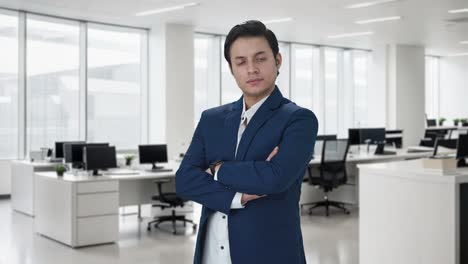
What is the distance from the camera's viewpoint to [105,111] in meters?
12.4

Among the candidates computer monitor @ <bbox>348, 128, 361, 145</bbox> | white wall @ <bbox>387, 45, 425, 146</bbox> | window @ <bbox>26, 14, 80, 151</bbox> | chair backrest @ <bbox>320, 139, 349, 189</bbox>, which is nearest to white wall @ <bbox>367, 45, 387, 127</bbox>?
white wall @ <bbox>387, 45, 425, 146</bbox>

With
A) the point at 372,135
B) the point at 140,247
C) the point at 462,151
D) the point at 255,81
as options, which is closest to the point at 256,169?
the point at 255,81

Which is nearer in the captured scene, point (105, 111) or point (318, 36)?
point (105, 111)

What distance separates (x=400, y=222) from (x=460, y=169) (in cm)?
65

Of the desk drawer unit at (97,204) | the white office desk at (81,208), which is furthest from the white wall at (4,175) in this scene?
the desk drawer unit at (97,204)

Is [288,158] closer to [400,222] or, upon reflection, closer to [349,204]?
[400,222]

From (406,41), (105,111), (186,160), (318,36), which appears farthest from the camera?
(406,41)

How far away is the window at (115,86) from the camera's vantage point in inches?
478

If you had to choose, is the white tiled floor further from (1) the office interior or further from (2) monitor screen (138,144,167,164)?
(2) monitor screen (138,144,167,164)

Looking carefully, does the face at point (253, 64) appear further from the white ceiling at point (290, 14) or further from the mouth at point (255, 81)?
the white ceiling at point (290, 14)

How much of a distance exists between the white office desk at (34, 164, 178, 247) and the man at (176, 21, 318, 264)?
5.11m

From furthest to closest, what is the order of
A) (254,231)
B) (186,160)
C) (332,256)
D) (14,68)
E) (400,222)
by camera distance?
(14,68) < (332,256) < (400,222) < (186,160) < (254,231)

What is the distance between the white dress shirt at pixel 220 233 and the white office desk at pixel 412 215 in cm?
268

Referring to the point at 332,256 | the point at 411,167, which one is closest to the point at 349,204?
the point at 332,256
